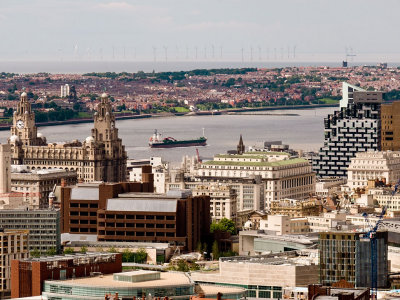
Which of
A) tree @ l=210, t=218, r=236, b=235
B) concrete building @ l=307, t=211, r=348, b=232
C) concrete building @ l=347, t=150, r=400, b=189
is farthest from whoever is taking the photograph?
concrete building @ l=347, t=150, r=400, b=189

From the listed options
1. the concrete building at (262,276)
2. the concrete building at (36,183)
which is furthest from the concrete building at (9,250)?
the concrete building at (36,183)

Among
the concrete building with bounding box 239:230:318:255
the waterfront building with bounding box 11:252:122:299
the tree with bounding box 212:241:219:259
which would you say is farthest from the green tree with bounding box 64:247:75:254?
the waterfront building with bounding box 11:252:122:299

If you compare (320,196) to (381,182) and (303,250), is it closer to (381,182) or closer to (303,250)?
(381,182)

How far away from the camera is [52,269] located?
180ft

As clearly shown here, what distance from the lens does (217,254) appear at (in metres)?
74.1

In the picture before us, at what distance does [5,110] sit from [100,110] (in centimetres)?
8944

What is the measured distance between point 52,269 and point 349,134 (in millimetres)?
60489

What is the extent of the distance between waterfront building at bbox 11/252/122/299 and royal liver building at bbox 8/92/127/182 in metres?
45.9

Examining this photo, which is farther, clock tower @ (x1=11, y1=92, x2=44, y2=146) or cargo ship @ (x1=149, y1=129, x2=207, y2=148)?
cargo ship @ (x1=149, y1=129, x2=207, y2=148)

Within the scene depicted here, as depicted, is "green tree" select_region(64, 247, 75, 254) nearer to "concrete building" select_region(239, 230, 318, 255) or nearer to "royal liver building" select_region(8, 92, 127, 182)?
"concrete building" select_region(239, 230, 318, 255)

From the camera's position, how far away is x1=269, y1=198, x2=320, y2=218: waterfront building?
8519 centimetres

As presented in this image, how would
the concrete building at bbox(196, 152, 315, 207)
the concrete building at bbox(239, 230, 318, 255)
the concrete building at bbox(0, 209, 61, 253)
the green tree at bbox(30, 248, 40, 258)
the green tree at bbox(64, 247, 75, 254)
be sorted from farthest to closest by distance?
the concrete building at bbox(196, 152, 315, 207), the concrete building at bbox(0, 209, 61, 253), the green tree at bbox(64, 247, 75, 254), the green tree at bbox(30, 248, 40, 258), the concrete building at bbox(239, 230, 318, 255)

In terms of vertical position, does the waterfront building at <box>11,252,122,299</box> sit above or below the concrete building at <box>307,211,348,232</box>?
above

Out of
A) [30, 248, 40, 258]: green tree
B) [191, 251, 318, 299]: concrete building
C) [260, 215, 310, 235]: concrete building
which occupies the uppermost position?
[191, 251, 318, 299]: concrete building
